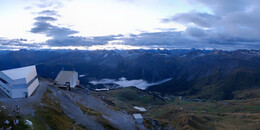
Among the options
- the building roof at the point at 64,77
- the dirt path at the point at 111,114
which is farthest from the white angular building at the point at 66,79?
the dirt path at the point at 111,114

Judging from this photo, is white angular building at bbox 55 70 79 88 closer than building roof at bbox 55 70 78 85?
Yes

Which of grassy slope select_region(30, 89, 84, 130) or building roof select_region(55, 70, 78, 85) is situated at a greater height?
building roof select_region(55, 70, 78, 85)

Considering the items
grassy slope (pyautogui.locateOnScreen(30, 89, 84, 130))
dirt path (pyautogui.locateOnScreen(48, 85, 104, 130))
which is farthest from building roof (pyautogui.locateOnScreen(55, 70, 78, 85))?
grassy slope (pyautogui.locateOnScreen(30, 89, 84, 130))

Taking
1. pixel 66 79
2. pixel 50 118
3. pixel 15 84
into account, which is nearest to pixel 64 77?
pixel 66 79

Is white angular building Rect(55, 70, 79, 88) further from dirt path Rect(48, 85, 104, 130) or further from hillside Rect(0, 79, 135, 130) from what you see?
dirt path Rect(48, 85, 104, 130)

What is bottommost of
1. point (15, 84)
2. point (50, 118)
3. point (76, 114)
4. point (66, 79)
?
point (76, 114)

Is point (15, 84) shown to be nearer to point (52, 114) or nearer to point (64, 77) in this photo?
point (52, 114)

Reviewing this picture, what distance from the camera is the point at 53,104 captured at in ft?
217

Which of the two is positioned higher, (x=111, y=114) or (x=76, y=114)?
(x=76, y=114)

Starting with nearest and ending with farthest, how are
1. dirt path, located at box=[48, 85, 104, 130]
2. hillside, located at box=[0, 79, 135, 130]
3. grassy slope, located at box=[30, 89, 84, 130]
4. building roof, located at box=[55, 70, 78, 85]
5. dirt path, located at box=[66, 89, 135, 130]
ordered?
1. hillside, located at box=[0, 79, 135, 130]
2. grassy slope, located at box=[30, 89, 84, 130]
3. dirt path, located at box=[48, 85, 104, 130]
4. dirt path, located at box=[66, 89, 135, 130]
5. building roof, located at box=[55, 70, 78, 85]

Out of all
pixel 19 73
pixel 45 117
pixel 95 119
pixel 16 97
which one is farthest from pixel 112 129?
pixel 19 73

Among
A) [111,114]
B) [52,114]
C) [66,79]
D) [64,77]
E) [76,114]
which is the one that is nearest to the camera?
[52,114]

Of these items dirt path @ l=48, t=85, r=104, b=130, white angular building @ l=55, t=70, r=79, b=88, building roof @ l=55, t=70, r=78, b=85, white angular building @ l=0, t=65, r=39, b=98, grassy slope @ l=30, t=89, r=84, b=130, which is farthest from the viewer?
building roof @ l=55, t=70, r=78, b=85

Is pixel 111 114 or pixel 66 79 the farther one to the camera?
pixel 66 79
